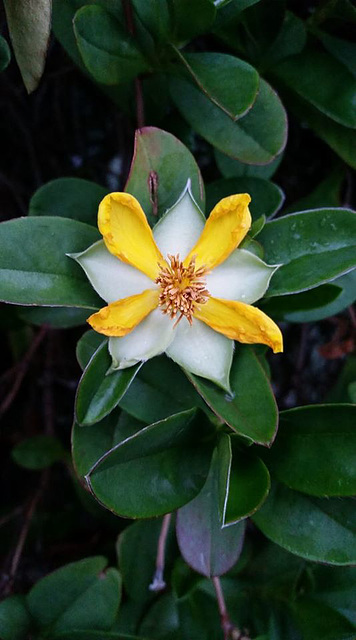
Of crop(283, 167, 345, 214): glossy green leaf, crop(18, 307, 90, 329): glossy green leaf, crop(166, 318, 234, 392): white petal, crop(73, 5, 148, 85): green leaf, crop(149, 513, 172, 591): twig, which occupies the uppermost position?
crop(73, 5, 148, 85): green leaf

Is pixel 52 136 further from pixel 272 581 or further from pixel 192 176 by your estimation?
pixel 272 581

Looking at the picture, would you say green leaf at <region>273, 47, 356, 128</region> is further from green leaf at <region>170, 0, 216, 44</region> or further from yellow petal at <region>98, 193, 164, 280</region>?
yellow petal at <region>98, 193, 164, 280</region>

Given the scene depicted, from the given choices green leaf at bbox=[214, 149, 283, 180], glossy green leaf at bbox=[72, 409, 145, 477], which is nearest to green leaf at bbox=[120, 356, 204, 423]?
glossy green leaf at bbox=[72, 409, 145, 477]

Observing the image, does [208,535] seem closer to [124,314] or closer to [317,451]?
[317,451]

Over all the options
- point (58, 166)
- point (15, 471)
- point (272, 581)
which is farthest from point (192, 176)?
point (15, 471)

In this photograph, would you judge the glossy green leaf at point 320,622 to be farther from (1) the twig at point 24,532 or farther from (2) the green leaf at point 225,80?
(2) the green leaf at point 225,80

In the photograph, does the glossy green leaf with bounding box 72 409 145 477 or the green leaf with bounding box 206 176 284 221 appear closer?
the glossy green leaf with bounding box 72 409 145 477
